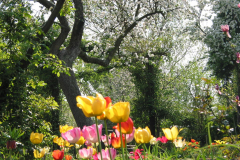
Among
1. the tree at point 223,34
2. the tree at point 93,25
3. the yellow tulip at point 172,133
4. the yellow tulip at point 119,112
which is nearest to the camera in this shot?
the yellow tulip at point 119,112

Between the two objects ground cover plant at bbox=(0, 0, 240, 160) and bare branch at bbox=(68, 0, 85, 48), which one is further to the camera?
bare branch at bbox=(68, 0, 85, 48)

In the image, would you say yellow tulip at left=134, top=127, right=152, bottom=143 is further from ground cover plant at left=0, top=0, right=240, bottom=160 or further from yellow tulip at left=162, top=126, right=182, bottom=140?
ground cover plant at left=0, top=0, right=240, bottom=160

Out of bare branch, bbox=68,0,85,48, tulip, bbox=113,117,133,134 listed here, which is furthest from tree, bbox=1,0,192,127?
tulip, bbox=113,117,133,134

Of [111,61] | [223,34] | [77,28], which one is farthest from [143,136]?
[223,34]

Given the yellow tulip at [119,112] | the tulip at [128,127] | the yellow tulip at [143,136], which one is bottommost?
the yellow tulip at [143,136]

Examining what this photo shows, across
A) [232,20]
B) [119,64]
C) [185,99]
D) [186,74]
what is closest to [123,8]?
[119,64]

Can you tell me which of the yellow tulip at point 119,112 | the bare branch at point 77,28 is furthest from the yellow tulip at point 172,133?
the bare branch at point 77,28

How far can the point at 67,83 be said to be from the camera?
6.55 metres

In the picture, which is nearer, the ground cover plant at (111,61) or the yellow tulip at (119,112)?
the yellow tulip at (119,112)

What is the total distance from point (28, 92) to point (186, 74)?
1151 cm

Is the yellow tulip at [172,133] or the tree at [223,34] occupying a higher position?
the tree at [223,34]

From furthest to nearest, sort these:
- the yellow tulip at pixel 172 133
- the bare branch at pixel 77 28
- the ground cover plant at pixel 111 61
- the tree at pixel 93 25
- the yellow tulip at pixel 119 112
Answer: the bare branch at pixel 77 28 → the tree at pixel 93 25 → the ground cover plant at pixel 111 61 → the yellow tulip at pixel 172 133 → the yellow tulip at pixel 119 112

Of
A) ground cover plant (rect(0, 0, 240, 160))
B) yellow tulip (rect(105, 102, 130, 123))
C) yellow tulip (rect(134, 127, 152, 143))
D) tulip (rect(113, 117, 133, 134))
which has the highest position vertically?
ground cover plant (rect(0, 0, 240, 160))

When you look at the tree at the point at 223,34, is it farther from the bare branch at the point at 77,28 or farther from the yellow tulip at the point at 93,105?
the yellow tulip at the point at 93,105
